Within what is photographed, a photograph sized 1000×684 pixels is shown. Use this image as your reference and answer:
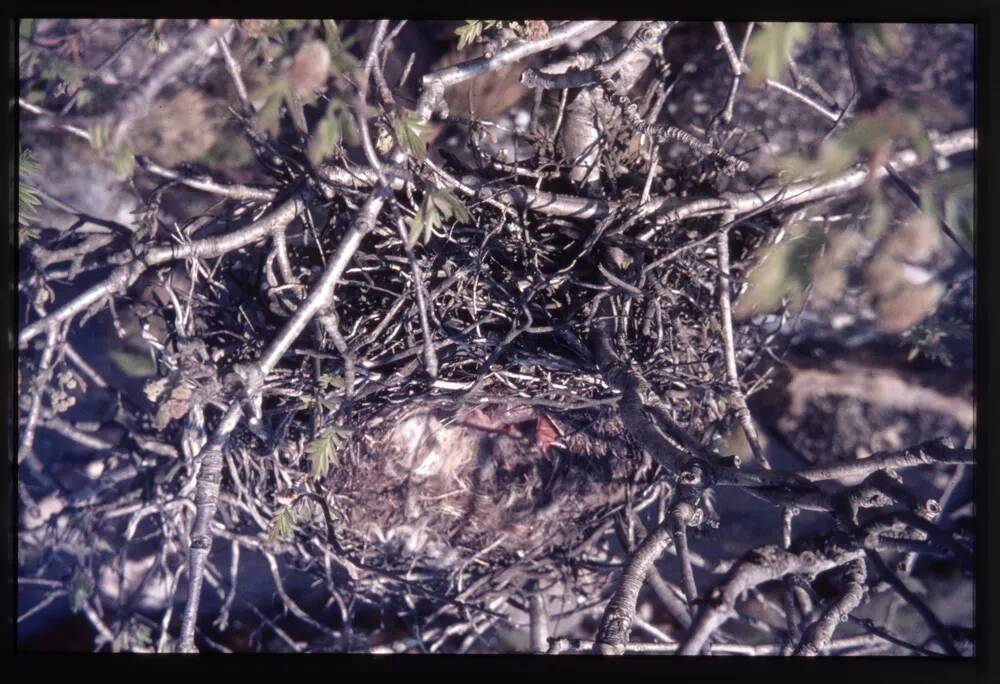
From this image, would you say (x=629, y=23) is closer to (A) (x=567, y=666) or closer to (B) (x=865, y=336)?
(B) (x=865, y=336)

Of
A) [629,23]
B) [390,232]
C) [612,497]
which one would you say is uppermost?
[629,23]

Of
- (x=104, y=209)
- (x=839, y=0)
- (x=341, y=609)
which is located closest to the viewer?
(x=839, y=0)

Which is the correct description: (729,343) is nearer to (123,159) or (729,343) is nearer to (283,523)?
(283,523)

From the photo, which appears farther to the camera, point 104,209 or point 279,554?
point 279,554

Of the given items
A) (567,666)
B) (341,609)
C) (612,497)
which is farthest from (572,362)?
(341,609)

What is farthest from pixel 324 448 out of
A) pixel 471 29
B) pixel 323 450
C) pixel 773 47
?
pixel 773 47

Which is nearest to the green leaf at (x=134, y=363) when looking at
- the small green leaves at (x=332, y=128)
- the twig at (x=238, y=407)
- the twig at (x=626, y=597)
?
the twig at (x=238, y=407)
